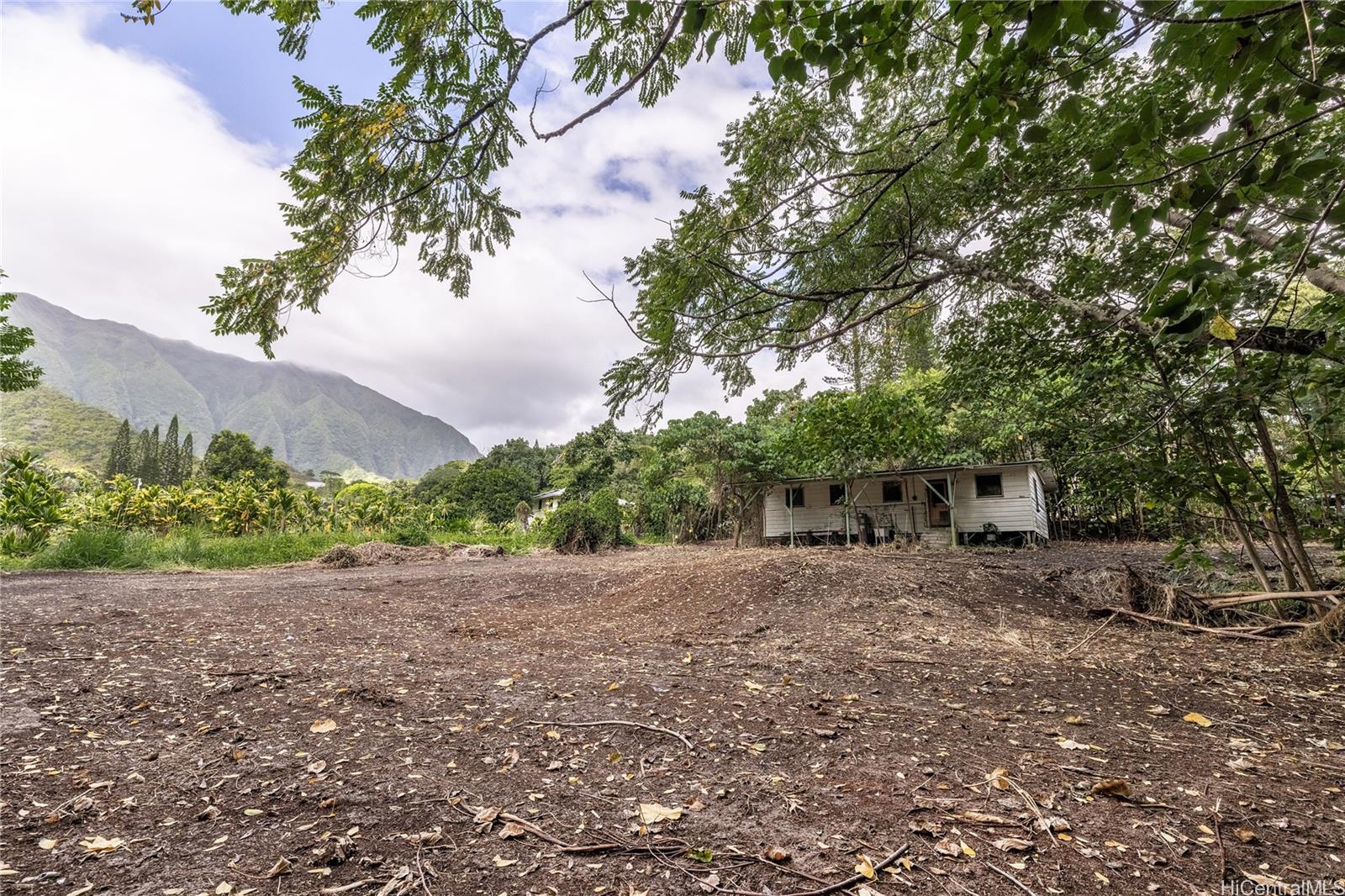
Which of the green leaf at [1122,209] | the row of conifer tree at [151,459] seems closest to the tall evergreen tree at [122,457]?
the row of conifer tree at [151,459]

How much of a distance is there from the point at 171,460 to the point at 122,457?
2.64 meters

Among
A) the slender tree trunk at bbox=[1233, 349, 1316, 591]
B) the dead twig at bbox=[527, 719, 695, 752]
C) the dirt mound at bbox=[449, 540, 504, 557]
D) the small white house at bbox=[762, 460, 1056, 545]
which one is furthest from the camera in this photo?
the small white house at bbox=[762, 460, 1056, 545]

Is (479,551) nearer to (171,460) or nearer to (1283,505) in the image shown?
(1283,505)

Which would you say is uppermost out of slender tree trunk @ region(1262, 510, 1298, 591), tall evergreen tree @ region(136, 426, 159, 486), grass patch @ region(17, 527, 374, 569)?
tall evergreen tree @ region(136, 426, 159, 486)

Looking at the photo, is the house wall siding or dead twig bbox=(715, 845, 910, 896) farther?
the house wall siding

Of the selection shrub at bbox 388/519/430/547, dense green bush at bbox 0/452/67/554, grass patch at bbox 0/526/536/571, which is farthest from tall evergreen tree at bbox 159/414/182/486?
dense green bush at bbox 0/452/67/554

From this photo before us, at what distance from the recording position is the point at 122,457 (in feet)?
127

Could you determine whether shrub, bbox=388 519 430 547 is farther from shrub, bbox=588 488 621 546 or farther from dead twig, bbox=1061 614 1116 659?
dead twig, bbox=1061 614 1116 659

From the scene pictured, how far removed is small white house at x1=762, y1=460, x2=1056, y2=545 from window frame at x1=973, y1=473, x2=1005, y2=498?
0.9 inches

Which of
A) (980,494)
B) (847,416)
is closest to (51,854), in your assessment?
(847,416)

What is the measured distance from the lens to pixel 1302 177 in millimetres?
1148

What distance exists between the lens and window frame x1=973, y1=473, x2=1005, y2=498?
15008 mm

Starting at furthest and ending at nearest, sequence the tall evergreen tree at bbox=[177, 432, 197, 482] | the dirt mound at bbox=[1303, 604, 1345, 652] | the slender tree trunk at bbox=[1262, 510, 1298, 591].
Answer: the tall evergreen tree at bbox=[177, 432, 197, 482] < the slender tree trunk at bbox=[1262, 510, 1298, 591] < the dirt mound at bbox=[1303, 604, 1345, 652]

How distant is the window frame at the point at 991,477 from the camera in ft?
49.2
